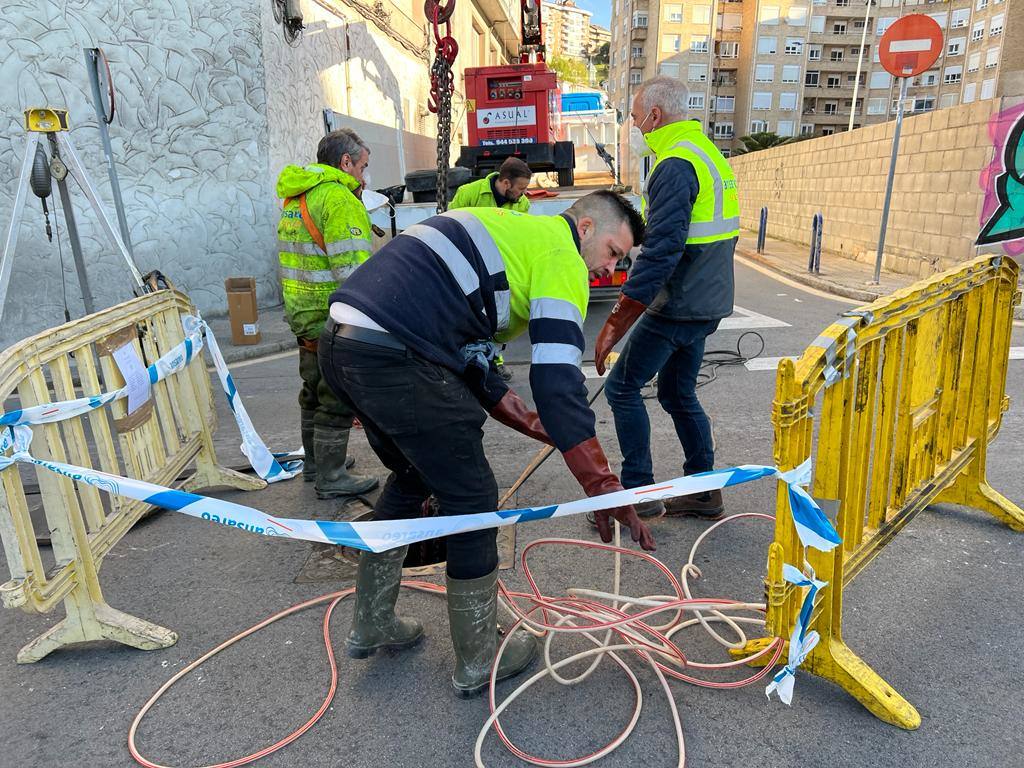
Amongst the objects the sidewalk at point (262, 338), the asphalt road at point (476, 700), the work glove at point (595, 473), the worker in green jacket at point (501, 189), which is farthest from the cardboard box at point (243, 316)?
the work glove at point (595, 473)

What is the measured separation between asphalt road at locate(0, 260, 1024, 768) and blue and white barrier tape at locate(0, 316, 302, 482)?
1.88 ft

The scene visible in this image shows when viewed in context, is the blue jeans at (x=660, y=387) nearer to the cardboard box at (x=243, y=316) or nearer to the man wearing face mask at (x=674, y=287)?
the man wearing face mask at (x=674, y=287)

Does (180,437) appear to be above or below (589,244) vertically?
below

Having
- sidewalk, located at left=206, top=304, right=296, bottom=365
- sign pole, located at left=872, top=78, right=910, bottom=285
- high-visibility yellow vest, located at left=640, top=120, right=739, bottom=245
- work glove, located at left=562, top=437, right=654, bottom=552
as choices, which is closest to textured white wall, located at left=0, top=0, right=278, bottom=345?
sidewalk, located at left=206, top=304, right=296, bottom=365

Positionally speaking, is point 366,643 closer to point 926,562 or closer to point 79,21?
point 926,562

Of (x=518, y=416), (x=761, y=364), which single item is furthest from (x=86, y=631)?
(x=761, y=364)

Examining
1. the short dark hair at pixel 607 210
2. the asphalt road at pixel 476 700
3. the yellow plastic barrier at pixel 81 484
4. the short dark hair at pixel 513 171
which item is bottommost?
the asphalt road at pixel 476 700

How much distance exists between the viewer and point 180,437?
402 cm

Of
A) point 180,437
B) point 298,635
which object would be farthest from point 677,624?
point 180,437

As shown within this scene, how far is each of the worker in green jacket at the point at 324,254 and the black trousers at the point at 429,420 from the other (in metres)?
1.75

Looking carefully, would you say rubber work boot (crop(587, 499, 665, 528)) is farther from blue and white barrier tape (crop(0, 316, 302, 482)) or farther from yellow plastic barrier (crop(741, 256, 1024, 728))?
blue and white barrier tape (crop(0, 316, 302, 482))

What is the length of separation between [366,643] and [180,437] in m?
2.06

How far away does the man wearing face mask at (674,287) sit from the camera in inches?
131

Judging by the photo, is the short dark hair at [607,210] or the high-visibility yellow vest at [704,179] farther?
the high-visibility yellow vest at [704,179]
